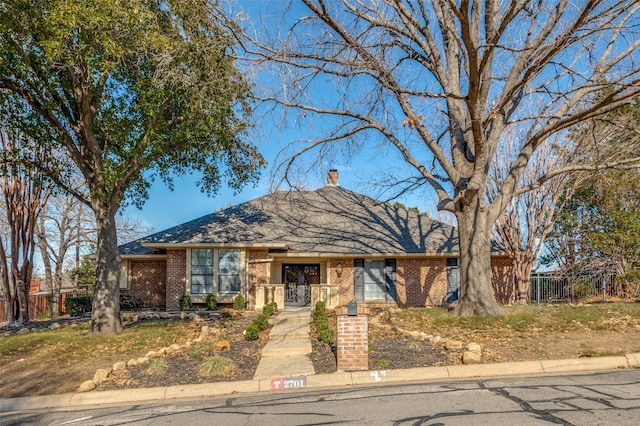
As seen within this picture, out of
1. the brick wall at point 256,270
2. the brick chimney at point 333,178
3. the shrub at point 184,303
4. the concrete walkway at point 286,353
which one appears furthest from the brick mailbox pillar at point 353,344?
the brick chimney at point 333,178

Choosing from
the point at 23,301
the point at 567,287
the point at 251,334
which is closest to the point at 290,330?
the point at 251,334

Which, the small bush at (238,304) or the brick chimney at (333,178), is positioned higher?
the brick chimney at (333,178)

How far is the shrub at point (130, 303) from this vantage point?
19.2m

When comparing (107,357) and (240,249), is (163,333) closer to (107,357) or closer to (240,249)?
(107,357)

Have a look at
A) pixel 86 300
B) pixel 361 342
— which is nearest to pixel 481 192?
pixel 361 342

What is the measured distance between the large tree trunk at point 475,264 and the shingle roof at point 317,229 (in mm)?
6086

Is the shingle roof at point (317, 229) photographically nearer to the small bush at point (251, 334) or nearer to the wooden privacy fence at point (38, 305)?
the wooden privacy fence at point (38, 305)

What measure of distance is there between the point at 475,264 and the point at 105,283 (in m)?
10.2

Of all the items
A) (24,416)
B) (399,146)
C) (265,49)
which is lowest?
(24,416)

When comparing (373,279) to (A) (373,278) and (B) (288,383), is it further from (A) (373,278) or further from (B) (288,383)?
(B) (288,383)

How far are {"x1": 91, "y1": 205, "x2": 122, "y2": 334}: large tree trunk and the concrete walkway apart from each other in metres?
4.48

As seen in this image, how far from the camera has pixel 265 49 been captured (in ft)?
35.2

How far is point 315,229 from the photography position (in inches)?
866

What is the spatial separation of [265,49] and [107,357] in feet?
25.6
